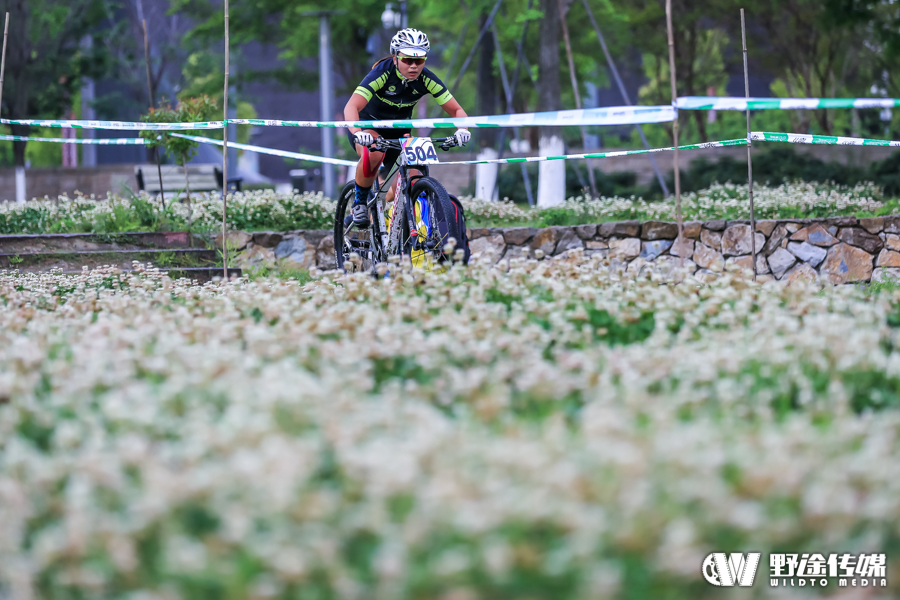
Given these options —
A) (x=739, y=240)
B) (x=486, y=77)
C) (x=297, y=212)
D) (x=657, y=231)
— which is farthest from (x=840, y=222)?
(x=486, y=77)

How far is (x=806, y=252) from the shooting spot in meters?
10.0

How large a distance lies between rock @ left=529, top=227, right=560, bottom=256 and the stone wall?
11mm

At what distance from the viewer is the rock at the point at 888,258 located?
9766 millimetres

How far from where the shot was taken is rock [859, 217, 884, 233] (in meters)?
9.78

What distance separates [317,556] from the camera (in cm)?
194

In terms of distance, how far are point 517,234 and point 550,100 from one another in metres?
6.94

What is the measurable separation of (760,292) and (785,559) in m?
2.83

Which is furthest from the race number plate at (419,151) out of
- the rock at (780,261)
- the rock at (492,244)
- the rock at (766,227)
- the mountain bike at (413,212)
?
the rock at (780,261)

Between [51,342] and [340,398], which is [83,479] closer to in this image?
[340,398]

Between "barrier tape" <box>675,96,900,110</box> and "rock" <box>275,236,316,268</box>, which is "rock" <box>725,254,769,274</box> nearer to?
"barrier tape" <box>675,96,900,110</box>

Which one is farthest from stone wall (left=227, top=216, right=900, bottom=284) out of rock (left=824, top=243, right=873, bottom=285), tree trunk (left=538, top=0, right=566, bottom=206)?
tree trunk (left=538, top=0, right=566, bottom=206)

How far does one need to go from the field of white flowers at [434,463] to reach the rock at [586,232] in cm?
667

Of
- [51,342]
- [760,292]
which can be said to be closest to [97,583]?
[51,342]

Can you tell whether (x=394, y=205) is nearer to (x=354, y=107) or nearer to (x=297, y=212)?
(x=354, y=107)
